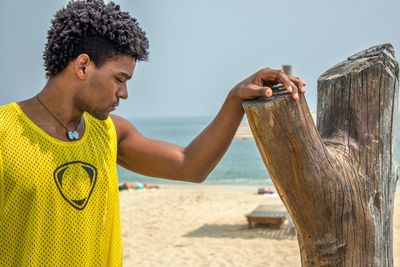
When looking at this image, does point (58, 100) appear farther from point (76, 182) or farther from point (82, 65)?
point (76, 182)

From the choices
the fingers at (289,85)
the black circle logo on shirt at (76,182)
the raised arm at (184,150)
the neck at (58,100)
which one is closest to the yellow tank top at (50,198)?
the black circle logo on shirt at (76,182)

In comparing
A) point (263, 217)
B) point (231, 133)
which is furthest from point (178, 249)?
point (231, 133)

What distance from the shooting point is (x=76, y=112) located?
2070mm

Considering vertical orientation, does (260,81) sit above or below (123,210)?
above

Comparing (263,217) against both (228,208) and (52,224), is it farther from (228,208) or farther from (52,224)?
(52,224)

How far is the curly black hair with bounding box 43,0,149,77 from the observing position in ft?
6.51

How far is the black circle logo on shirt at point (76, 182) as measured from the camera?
195 cm

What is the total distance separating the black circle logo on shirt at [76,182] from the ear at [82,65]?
0.31m

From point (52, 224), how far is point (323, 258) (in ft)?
3.02

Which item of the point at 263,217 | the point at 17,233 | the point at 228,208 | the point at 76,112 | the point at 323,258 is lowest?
the point at 228,208

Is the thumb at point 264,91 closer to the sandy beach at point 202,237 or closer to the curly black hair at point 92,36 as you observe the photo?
the curly black hair at point 92,36

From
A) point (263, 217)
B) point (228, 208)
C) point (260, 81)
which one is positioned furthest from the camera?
point (228, 208)

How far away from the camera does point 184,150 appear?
2.29m

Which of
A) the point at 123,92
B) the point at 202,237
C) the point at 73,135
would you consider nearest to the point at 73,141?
the point at 73,135
